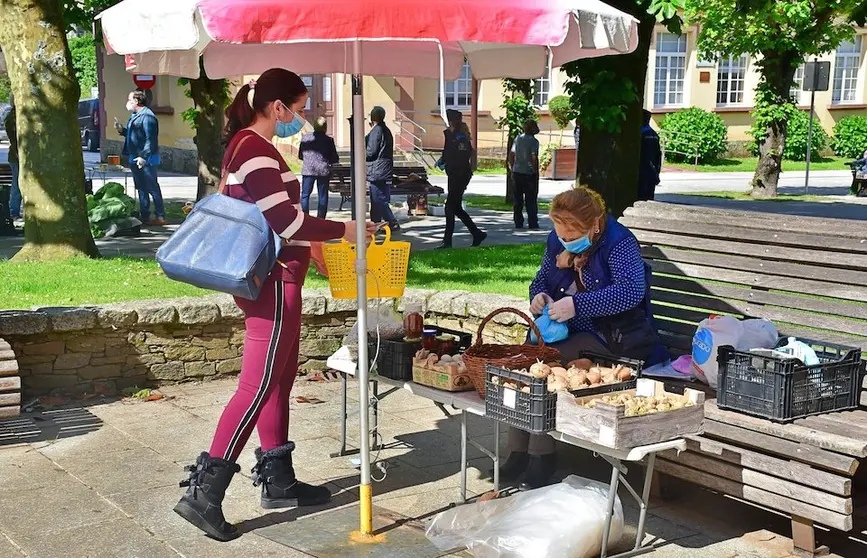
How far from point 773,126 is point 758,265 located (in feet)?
64.8

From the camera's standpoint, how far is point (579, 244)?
5480mm

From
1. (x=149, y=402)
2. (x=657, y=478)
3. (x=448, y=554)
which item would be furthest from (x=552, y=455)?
(x=149, y=402)

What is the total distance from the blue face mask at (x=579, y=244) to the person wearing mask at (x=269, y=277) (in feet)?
3.47

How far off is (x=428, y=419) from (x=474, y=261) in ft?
15.9

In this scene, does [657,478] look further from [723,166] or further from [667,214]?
[723,166]

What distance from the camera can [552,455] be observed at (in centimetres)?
542

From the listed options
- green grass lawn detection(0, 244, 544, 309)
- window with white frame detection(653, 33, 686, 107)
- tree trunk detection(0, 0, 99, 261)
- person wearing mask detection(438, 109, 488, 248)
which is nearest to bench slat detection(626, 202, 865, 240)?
green grass lawn detection(0, 244, 544, 309)

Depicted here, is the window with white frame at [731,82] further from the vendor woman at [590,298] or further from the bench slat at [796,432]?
the bench slat at [796,432]

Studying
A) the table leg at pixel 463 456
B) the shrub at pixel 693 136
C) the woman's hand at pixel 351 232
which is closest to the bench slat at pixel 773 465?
the table leg at pixel 463 456

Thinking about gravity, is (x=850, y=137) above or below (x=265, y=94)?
below

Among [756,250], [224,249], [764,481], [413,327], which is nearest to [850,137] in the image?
[756,250]

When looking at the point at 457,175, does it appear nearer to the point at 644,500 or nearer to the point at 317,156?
the point at 317,156

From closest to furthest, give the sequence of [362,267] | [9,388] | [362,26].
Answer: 1. [362,26]
2. [362,267]
3. [9,388]

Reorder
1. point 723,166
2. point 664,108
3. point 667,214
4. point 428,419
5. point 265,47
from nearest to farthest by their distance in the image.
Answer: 1. point 265,47
2. point 667,214
3. point 428,419
4. point 723,166
5. point 664,108
